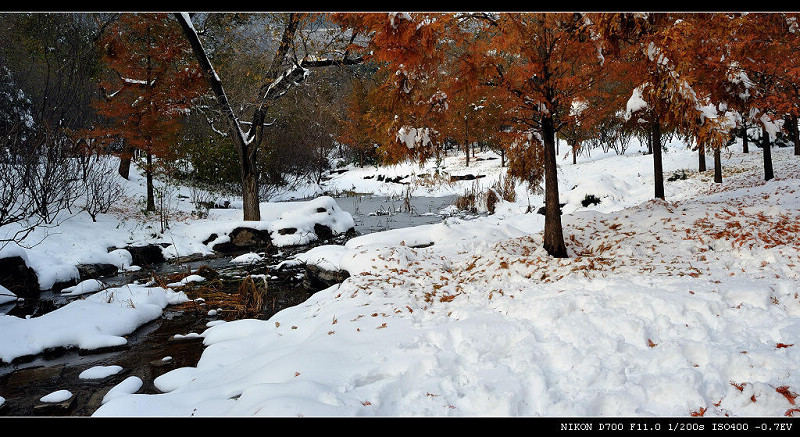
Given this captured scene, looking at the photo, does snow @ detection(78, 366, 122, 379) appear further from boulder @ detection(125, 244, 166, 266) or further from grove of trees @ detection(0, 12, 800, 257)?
boulder @ detection(125, 244, 166, 266)

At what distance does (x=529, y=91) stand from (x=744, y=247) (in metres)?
3.67

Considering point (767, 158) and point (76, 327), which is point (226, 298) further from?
point (767, 158)

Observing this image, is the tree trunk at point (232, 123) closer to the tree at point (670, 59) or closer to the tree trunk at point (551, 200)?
the tree trunk at point (551, 200)

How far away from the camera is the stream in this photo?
161 inches

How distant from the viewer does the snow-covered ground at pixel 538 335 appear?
2719 millimetres

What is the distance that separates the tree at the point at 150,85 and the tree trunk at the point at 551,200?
11930 mm

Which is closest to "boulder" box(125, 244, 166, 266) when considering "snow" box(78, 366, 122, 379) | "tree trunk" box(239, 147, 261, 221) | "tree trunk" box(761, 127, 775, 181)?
"tree trunk" box(239, 147, 261, 221)

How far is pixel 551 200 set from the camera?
6.70 metres

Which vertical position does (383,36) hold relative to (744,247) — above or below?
above

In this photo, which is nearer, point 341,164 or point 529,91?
point 529,91

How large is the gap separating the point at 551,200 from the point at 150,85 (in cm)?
1459

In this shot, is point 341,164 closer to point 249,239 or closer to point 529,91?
point 249,239
